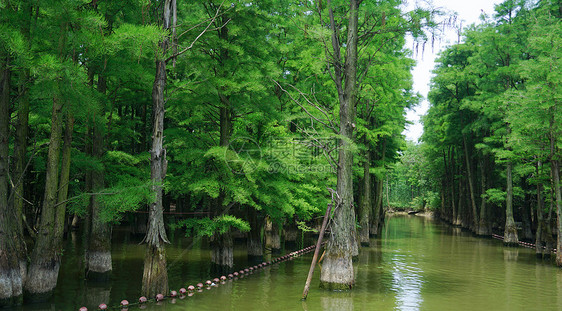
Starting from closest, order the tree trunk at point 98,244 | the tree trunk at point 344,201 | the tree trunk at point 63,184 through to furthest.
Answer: the tree trunk at point 63,184
the tree trunk at point 344,201
the tree trunk at point 98,244

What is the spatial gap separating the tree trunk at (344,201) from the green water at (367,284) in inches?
22.2

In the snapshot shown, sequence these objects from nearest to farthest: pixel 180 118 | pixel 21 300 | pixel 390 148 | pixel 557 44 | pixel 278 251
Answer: pixel 21 300, pixel 180 118, pixel 557 44, pixel 278 251, pixel 390 148

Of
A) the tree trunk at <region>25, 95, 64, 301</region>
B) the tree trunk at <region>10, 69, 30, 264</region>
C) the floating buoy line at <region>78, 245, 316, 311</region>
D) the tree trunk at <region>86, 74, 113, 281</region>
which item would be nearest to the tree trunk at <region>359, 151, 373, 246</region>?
the floating buoy line at <region>78, 245, 316, 311</region>

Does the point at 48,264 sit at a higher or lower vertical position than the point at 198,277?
higher

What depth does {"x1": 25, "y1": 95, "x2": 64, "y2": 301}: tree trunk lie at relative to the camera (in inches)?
458

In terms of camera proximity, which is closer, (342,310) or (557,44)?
(342,310)

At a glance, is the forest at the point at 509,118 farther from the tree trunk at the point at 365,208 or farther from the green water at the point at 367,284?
the tree trunk at the point at 365,208

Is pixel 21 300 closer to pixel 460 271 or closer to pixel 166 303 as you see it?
pixel 166 303

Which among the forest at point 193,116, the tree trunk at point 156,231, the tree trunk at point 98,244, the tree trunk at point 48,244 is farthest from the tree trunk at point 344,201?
the tree trunk at point 48,244

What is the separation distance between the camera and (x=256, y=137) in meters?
18.4

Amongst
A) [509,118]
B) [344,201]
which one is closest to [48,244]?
[344,201]

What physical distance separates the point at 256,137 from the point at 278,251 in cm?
776

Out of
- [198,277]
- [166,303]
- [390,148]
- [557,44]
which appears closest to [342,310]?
[166,303]

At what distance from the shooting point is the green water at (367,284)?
12.0 m
